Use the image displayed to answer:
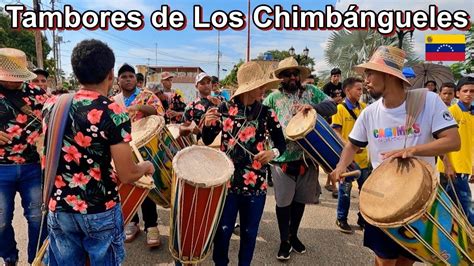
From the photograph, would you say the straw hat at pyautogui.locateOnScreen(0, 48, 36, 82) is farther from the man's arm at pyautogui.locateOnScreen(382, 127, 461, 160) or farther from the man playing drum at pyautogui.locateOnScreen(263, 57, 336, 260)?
the man's arm at pyautogui.locateOnScreen(382, 127, 461, 160)

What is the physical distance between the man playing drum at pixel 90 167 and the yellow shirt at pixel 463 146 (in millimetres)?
3282

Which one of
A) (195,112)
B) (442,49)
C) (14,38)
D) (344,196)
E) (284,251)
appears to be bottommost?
(284,251)

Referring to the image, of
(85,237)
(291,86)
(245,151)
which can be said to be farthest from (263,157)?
(85,237)

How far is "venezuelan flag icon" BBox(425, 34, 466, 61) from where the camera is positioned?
1212 centimetres

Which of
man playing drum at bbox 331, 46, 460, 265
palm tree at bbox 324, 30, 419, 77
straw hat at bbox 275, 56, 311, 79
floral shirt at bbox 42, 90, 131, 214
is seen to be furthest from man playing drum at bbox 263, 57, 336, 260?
palm tree at bbox 324, 30, 419, 77

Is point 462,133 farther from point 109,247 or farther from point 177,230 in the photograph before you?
point 109,247

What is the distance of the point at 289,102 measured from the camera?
329 centimetres

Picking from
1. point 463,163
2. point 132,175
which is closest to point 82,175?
point 132,175

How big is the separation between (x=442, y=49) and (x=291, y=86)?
11.6m

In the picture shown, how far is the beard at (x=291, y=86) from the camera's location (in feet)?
10.8

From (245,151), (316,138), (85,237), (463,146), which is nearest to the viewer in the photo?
(85,237)

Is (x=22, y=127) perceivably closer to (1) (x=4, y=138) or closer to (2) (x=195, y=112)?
(1) (x=4, y=138)

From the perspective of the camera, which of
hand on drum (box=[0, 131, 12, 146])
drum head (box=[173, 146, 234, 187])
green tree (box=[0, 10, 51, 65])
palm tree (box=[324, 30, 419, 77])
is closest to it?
drum head (box=[173, 146, 234, 187])

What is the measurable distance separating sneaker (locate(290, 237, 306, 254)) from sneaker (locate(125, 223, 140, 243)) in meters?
1.69
